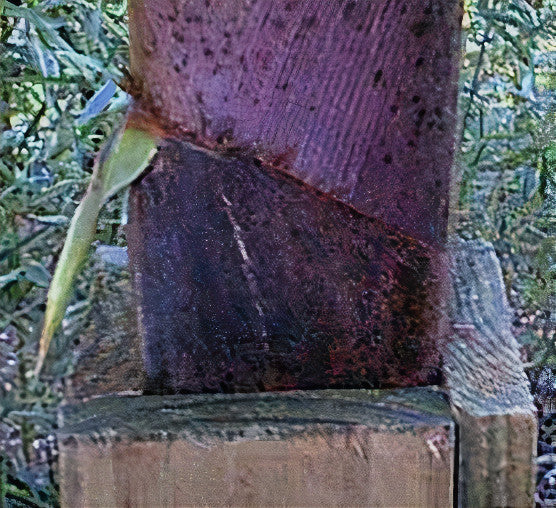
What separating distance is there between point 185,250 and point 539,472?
1.00 meters

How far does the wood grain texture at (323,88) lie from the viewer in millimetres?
1094

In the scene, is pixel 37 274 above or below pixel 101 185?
below

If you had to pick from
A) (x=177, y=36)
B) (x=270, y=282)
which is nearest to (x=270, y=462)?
(x=270, y=282)

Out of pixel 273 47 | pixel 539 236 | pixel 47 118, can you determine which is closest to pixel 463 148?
pixel 539 236

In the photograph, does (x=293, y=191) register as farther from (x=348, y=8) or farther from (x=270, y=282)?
(x=348, y=8)

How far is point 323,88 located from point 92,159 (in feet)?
1.83

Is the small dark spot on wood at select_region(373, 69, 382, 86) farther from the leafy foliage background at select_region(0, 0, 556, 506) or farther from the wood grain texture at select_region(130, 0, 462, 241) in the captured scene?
the leafy foliage background at select_region(0, 0, 556, 506)

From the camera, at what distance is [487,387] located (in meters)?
1.14

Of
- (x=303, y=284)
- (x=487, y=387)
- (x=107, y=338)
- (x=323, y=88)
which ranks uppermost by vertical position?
(x=323, y=88)

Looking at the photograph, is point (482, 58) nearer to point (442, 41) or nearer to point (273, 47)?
point (442, 41)

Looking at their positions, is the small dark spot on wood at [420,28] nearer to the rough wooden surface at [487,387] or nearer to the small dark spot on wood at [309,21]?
the small dark spot on wood at [309,21]

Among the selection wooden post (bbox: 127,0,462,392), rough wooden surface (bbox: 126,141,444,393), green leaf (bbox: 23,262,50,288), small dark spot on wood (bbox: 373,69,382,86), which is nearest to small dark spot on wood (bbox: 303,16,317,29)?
wooden post (bbox: 127,0,462,392)

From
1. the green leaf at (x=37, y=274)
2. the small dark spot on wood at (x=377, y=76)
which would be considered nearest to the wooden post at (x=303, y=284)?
the small dark spot on wood at (x=377, y=76)

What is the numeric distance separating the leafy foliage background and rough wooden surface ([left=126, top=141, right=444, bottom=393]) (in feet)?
0.41
